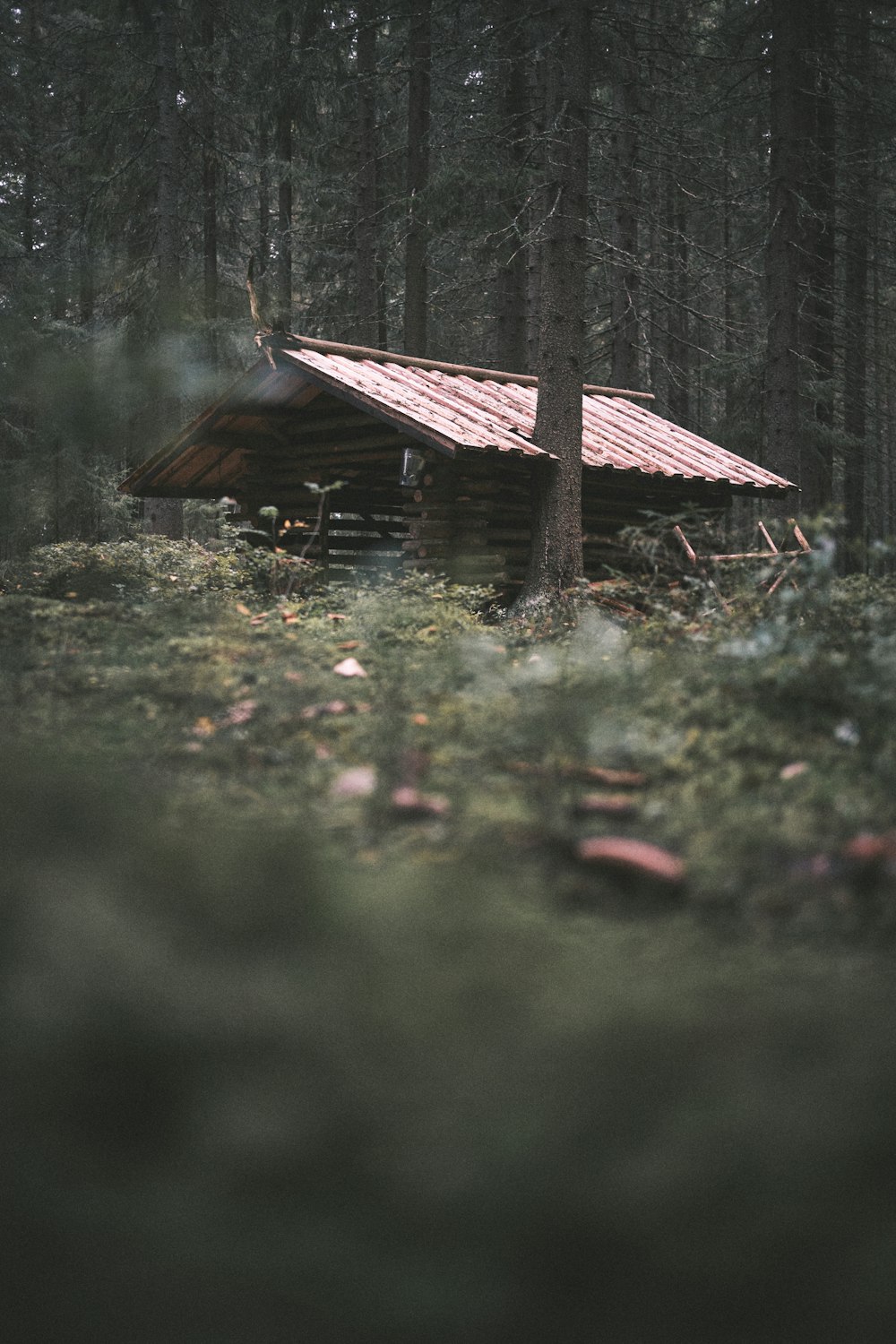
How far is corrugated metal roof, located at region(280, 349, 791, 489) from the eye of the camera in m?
10.5

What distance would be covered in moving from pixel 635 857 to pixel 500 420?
953cm

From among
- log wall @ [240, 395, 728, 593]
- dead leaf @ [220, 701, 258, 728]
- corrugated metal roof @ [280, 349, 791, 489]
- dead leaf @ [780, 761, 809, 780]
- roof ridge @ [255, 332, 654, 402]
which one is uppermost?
roof ridge @ [255, 332, 654, 402]

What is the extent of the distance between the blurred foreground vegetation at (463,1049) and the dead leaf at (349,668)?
4.24 feet

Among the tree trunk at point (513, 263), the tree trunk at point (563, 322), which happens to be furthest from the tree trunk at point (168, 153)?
the tree trunk at point (563, 322)

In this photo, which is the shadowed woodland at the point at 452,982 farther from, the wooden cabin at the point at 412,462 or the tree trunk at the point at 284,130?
the tree trunk at the point at 284,130

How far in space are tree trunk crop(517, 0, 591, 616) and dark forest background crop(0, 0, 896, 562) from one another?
3190mm

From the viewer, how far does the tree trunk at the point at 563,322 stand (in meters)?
10.4

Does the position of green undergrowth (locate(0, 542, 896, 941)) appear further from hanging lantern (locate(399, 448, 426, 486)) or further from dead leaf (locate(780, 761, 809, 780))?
hanging lantern (locate(399, 448, 426, 486))

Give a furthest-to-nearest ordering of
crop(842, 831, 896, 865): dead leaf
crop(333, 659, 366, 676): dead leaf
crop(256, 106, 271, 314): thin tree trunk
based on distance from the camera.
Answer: crop(256, 106, 271, 314): thin tree trunk, crop(333, 659, 366, 676): dead leaf, crop(842, 831, 896, 865): dead leaf

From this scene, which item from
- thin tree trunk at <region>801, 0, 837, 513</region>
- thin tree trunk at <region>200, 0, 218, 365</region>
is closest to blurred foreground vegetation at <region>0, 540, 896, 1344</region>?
thin tree trunk at <region>801, 0, 837, 513</region>

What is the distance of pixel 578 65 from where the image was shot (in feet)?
35.1

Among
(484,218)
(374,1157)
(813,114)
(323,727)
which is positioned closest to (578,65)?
(813,114)

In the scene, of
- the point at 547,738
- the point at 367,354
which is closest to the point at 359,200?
the point at 367,354

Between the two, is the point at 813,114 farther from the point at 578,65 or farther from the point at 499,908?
the point at 499,908
